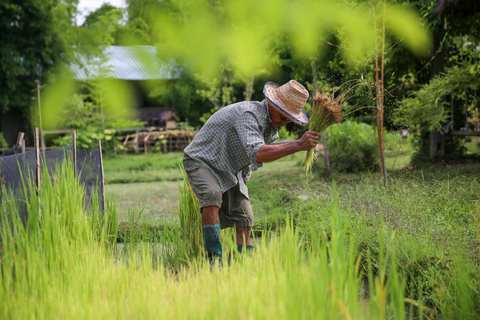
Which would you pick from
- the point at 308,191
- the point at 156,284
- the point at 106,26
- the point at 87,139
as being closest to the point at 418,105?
the point at 308,191

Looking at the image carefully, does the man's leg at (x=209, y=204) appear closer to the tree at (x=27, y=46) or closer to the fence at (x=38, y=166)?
the fence at (x=38, y=166)

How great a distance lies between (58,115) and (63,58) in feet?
9.83

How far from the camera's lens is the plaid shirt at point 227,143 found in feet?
9.71

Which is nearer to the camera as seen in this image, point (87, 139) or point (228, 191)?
point (228, 191)

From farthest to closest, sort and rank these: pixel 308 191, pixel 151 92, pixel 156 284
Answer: pixel 151 92 < pixel 308 191 < pixel 156 284

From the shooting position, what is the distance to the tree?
15.4 metres

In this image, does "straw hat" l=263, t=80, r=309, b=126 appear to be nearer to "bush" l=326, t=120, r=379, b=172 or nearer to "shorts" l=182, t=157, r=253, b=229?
"shorts" l=182, t=157, r=253, b=229

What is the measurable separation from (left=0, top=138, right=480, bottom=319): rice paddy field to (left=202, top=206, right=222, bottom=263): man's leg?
0.58 ft

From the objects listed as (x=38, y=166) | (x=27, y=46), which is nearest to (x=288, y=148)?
(x=38, y=166)

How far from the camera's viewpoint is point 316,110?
311 centimetres

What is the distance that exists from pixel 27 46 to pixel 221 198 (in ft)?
50.5

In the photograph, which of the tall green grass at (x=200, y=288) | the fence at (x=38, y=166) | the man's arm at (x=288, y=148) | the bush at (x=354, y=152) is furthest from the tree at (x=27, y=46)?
the tall green grass at (x=200, y=288)

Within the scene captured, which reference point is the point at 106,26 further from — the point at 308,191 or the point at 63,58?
the point at 63,58

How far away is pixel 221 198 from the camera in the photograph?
3.04m
